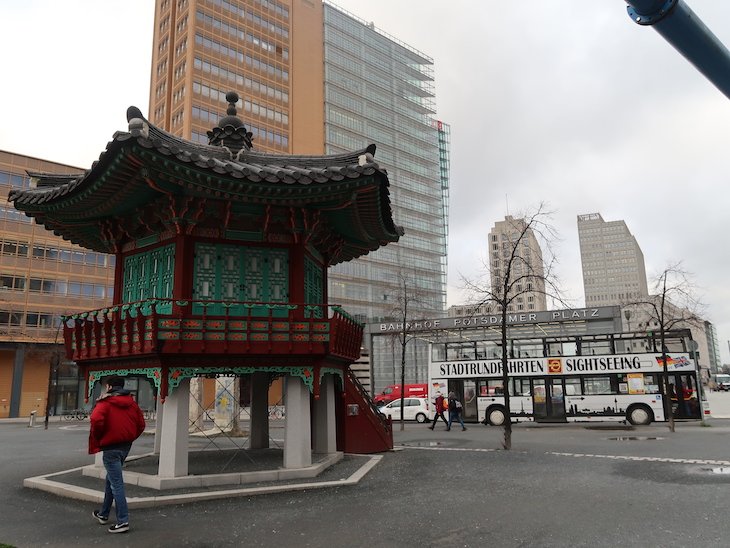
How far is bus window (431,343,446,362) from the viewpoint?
103 ft

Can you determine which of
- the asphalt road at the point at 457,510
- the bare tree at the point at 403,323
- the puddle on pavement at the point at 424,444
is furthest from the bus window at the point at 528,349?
the asphalt road at the point at 457,510

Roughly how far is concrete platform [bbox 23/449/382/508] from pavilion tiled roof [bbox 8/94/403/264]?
6060mm

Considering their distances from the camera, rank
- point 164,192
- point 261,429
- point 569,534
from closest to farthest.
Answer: point 569,534, point 164,192, point 261,429

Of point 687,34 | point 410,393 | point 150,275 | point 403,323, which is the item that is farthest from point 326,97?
point 687,34

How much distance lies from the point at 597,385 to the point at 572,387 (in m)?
1.20

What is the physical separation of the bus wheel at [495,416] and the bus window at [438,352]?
383cm

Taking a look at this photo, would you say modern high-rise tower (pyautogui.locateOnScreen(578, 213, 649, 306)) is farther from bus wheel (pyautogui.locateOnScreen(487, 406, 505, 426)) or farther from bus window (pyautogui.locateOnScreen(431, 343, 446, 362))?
bus wheel (pyautogui.locateOnScreen(487, 406, 505, 426))

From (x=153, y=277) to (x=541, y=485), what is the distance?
10758mm

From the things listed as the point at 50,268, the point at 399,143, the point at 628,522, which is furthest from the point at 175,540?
the point at 399,143

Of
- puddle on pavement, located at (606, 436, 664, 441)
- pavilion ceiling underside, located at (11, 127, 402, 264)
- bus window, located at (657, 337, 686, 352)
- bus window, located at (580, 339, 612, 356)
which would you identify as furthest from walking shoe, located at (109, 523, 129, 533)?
bus window, located at (657, 337, 686, 352)

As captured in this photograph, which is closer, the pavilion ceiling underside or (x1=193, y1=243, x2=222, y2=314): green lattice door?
the pavilion ceiling underside

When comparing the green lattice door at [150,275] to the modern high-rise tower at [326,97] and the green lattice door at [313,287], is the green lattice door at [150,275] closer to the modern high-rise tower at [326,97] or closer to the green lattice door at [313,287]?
the green lattice door at [313,287]

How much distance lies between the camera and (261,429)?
1853 centimetres

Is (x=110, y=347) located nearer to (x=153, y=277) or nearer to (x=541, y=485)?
(x=153, y=277)
